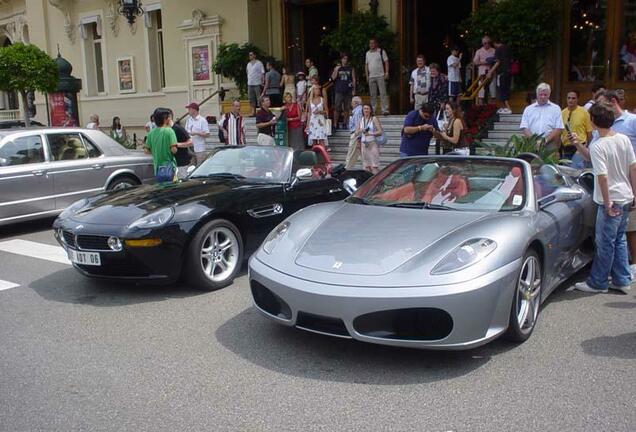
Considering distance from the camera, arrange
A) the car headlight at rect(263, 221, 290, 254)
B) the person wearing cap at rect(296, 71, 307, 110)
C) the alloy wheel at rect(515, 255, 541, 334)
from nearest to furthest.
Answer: the alloy wheel at rect(515, 255, 541, 334) → the car headlight at rect(263, 221, 290, 254) → the person wearing cap at rect(296, 71, 307, 110)

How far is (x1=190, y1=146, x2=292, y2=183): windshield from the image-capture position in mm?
6984

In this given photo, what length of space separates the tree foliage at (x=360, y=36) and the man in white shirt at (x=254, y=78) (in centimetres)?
215

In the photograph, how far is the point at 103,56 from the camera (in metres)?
24.7

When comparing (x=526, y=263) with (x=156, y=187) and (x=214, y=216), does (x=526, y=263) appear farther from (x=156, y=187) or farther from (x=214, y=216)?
(x=156, y=187)

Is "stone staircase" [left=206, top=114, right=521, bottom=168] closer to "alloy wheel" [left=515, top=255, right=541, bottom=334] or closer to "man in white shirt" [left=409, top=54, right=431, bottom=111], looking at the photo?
"man in white shirt" [left=409, top=54, right=431, bottom=111]

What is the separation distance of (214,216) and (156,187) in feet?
3.78

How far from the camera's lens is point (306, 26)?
64.8 feet

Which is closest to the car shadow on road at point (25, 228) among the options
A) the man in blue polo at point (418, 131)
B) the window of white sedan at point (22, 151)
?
the window of white sedan at point (22, 151)

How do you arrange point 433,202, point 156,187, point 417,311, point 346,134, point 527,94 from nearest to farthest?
point 417,311 < point 433,202 < point 156,187 < point 527,94 < point 346,134

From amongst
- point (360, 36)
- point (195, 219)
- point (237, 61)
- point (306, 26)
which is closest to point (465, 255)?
point (195, 219)

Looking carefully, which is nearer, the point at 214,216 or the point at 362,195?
the point at 362,195

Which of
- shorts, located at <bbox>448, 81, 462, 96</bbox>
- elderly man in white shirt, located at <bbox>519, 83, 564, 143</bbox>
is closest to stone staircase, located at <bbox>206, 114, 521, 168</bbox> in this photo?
shorts, located at <bbox>448, 81, 462, 96</bbox>

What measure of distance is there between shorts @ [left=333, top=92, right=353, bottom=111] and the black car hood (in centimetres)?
902

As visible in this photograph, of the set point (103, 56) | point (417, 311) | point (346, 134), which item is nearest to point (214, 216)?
point (417, 311)
